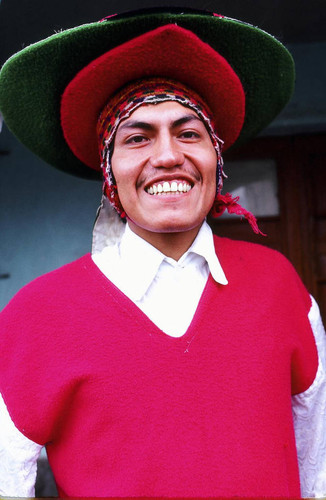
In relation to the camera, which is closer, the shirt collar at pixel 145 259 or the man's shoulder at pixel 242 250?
the shirt collar at pixel 145 259

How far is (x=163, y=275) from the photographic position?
1.20m

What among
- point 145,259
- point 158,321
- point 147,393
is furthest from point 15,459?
point 145,259

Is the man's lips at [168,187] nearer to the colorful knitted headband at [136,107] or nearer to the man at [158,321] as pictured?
the man at [158,321]

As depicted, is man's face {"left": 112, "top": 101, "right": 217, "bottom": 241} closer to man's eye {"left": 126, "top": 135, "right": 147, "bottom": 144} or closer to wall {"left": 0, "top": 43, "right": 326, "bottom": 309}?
man's eye {"left": 126, "top": 135, "right": 147, "bottom": 144}

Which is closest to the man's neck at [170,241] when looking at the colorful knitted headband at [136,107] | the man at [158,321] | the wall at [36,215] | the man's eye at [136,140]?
the man at [158,321]

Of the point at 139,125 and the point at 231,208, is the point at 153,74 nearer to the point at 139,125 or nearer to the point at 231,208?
the point at 139,125

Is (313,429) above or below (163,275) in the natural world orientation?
below

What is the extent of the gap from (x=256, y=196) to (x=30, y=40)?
58.8 inches

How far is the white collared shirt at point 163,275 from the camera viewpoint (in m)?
1.14

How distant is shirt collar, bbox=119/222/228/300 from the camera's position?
1.15m

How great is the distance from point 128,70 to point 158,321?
663 mm

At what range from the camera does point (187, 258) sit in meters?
1.23

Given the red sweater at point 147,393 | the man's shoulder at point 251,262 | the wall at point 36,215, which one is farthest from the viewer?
the wall at point 36,215

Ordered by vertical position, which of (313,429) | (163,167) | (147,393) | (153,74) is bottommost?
(313,429)
